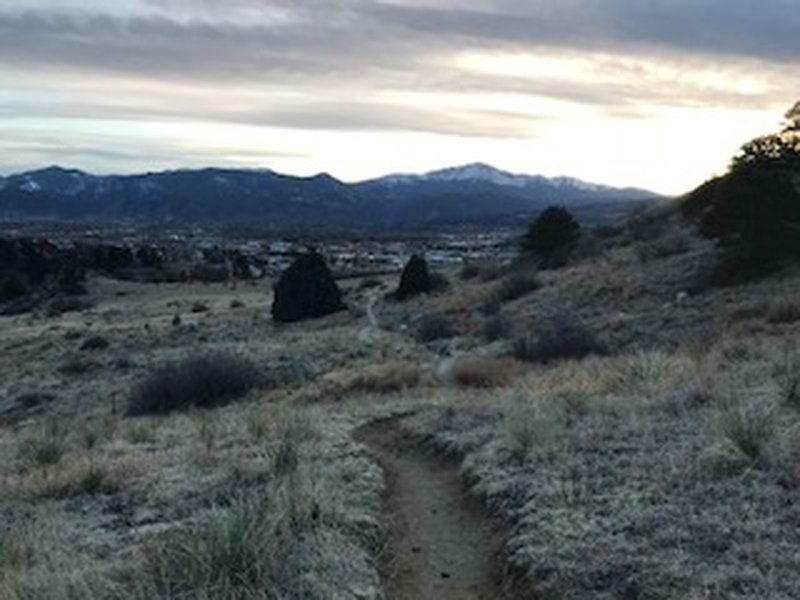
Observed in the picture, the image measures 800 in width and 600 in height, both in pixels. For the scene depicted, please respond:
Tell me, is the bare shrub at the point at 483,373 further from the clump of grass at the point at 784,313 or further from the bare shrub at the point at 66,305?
the bare shrub at the point at 66,305

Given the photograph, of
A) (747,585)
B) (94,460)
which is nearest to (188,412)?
(94,460)

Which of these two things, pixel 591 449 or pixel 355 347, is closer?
pixel 591 449

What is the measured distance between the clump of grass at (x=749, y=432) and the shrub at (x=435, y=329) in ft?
81.5

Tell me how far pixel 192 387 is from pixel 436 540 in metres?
16.6

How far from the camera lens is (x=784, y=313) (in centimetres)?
2100

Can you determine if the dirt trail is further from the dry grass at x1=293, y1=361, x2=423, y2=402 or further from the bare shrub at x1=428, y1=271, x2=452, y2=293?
the bare shrub at x1=428, y1=271, x2=452, y2=293

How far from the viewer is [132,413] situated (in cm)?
2436

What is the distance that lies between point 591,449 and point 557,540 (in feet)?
9.42

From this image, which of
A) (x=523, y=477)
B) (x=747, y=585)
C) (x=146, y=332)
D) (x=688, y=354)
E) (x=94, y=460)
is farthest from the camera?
(x=146, y=332)

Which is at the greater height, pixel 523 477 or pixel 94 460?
pixel 523 477

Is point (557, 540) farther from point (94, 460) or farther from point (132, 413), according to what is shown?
point (132, 413)

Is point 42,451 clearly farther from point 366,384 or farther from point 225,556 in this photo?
point 366,384

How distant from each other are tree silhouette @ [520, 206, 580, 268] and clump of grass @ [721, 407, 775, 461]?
40626mm

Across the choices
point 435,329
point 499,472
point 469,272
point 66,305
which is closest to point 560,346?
point 435,329
